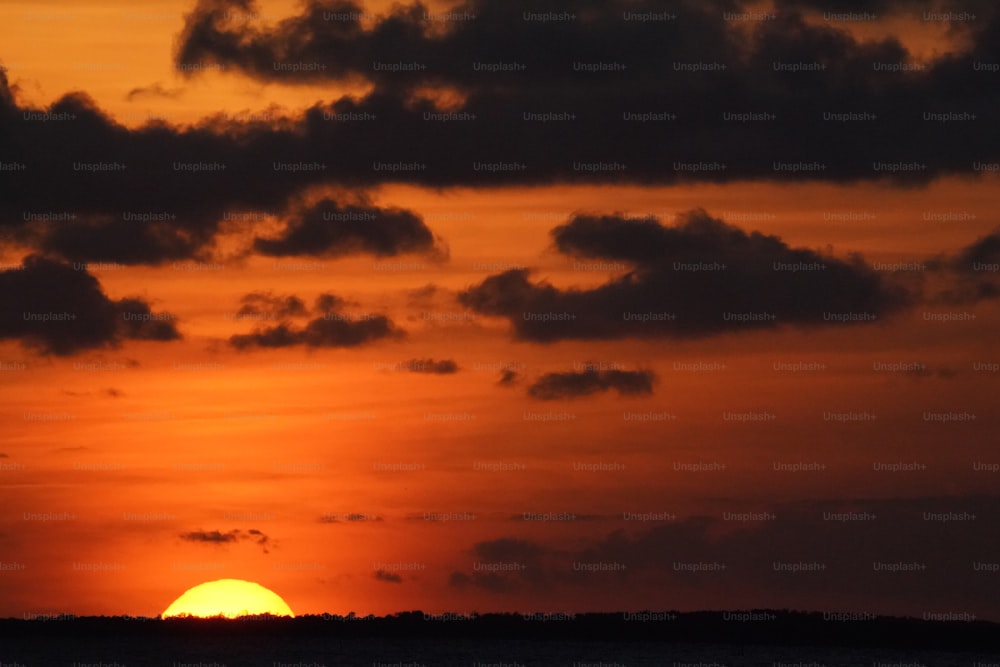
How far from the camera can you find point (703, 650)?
195 metres

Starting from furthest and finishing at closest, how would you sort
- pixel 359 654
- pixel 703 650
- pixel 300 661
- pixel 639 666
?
pixel 703 650
pixel 359 654
pixel 300 661
pixel 639 666

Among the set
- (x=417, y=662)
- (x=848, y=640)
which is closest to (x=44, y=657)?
(x=417, y=662)

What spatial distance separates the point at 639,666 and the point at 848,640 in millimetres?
52395

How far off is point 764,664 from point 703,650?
2890cm

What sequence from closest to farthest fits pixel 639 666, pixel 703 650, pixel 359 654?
1. pixel 639 666
2. pixel 359 654
3. pixel 703 650

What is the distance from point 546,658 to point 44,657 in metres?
52.2

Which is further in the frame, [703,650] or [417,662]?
[703,650]

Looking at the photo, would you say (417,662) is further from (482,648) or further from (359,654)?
(482,648)

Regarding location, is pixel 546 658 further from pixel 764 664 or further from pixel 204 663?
pixel 204 663

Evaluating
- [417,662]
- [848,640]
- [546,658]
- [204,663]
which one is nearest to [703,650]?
[848,640]

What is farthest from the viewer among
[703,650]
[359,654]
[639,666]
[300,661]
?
[703,650]

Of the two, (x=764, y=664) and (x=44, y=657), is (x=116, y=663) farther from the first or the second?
(x=764, y=664)

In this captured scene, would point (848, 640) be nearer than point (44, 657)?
No

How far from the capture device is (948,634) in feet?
655
